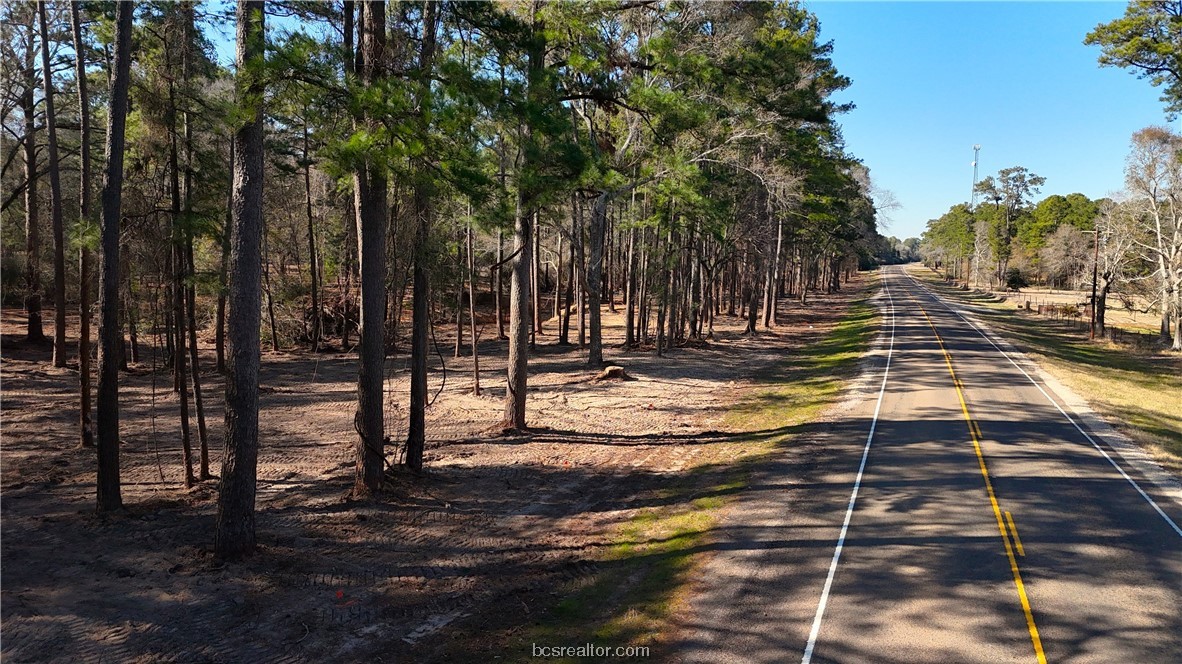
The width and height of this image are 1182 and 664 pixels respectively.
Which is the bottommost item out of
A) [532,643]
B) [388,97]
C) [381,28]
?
[532,643]

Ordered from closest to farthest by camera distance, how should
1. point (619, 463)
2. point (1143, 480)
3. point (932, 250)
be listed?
point (1143, 480)
point (619, 463)
point (932, 250)

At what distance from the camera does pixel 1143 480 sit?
14.8 meters

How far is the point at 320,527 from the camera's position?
1147 centimetres

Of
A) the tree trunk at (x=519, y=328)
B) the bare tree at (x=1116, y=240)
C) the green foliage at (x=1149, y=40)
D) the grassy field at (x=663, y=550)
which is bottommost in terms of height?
the grassy field at (x=663, y=550)

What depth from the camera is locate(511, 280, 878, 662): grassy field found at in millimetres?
8820

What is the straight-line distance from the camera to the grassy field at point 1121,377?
62.8ft

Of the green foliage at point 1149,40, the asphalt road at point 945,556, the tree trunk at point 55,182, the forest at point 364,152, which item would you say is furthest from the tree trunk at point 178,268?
the green foliage at point 1149,40

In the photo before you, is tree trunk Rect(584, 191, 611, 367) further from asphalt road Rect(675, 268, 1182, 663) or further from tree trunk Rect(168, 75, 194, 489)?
tree trunk Rect(168, 75, 194, 489)

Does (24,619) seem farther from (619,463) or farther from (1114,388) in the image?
(1114,388)

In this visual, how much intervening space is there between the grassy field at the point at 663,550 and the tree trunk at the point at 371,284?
15.8ft

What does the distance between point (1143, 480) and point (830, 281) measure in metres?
81.7

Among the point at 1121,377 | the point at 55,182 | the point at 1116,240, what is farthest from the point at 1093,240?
the point at 55,182

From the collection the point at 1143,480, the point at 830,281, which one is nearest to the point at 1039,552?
the point at 1143,480

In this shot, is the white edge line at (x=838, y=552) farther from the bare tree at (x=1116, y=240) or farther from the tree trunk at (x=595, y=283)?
the bare tree at (x=1116, y=240)
